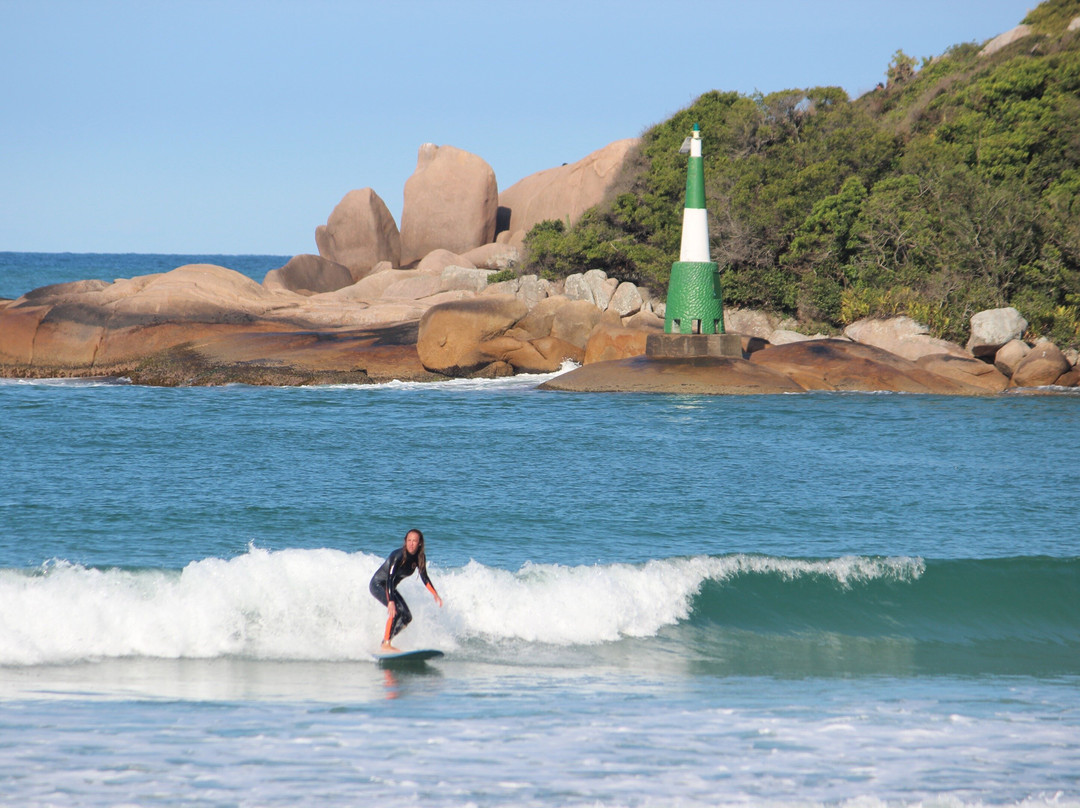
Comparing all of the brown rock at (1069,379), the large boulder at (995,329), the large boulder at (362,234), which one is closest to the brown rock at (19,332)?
the large boulder at (362,234)

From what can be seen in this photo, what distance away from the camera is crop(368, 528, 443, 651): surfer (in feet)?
31.3

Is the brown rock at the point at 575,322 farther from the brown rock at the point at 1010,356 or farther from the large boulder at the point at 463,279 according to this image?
the brown rock at the point at 1010,356

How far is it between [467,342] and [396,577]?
68.3ft

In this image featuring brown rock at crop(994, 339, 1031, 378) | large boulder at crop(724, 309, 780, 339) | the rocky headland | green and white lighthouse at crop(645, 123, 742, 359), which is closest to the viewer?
the rocky headland

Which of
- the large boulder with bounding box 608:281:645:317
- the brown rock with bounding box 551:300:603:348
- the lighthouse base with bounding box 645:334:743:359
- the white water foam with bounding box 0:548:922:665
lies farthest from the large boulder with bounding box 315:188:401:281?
the white water foam with bounding box 0:548:922:665

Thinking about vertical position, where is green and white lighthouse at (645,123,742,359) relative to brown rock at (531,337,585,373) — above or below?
above

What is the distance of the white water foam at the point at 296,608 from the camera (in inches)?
398

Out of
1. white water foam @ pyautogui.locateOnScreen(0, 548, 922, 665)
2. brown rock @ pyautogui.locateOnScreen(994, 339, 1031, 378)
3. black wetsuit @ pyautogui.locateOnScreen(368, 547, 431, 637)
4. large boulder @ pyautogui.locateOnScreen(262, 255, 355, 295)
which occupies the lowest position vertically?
white water foam @ pyautogui.locateOnScreen(0, 548, 922, 665)

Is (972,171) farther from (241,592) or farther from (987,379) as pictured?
(241,592)

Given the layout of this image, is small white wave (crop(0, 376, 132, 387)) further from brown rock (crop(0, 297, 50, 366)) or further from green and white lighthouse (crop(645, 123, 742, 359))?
green and white lighthouse (crop(645, 123, 742, 359))

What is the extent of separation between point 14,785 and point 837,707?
20.2 ft

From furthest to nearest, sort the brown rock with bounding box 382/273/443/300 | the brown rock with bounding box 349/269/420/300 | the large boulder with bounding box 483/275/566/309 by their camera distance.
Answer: the brown rock with bounding box 349/269/420/300 < the brown rock with bounding box 382/273/443/300 < the large boulder with bounding box 483/275/566/309

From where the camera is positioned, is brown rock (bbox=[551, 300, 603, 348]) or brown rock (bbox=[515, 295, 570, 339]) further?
brown rock (bbox=[515, 295, 570, 339])

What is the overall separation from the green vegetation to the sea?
1176cm
